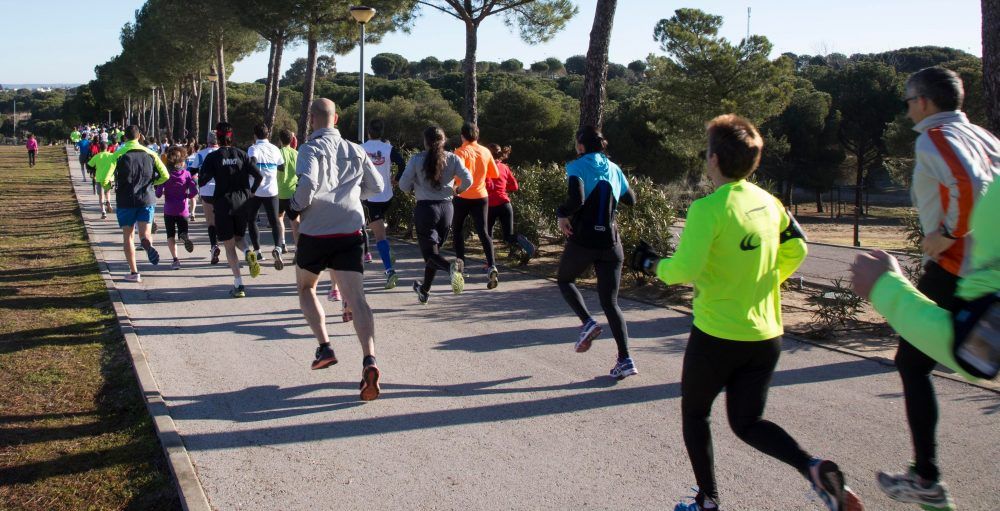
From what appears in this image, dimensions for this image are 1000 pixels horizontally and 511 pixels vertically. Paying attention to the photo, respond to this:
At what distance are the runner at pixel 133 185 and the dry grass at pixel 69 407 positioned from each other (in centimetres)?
69

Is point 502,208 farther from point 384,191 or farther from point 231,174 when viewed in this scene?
point 231,174

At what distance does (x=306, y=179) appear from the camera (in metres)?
5.43

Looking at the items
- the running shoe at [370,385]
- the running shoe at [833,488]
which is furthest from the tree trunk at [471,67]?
the running shoe at [833,488]

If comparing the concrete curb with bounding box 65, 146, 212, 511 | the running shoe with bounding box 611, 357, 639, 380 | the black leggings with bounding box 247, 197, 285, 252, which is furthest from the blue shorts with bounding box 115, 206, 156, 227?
the running shoe with bounding box 611, 357, 639, 380

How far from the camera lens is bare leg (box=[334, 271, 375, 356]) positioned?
17.8 ft

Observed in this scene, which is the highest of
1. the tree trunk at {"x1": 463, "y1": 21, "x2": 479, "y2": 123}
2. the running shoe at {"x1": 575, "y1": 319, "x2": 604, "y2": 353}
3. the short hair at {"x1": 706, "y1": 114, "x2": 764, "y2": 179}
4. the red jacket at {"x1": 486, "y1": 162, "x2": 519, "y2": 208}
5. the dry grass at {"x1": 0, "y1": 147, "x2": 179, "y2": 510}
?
the tree trunk at {"x1": 463, "y1": 21, "x2": 479, "y2": 123}

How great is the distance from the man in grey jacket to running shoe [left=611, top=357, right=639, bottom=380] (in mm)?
1703

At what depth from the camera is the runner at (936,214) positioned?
356cm

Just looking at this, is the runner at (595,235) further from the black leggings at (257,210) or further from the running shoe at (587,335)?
the black leggings at (257,210)

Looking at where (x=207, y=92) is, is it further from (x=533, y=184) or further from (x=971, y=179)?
(x=971, y=179)

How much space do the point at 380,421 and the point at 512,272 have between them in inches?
225

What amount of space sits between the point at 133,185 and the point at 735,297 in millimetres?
8328

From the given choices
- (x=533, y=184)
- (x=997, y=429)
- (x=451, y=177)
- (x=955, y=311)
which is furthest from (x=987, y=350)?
(x=533, y=184)

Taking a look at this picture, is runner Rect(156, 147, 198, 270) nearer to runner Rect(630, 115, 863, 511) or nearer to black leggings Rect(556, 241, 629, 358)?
black leggings Rect(556, 241, 629, 358)
